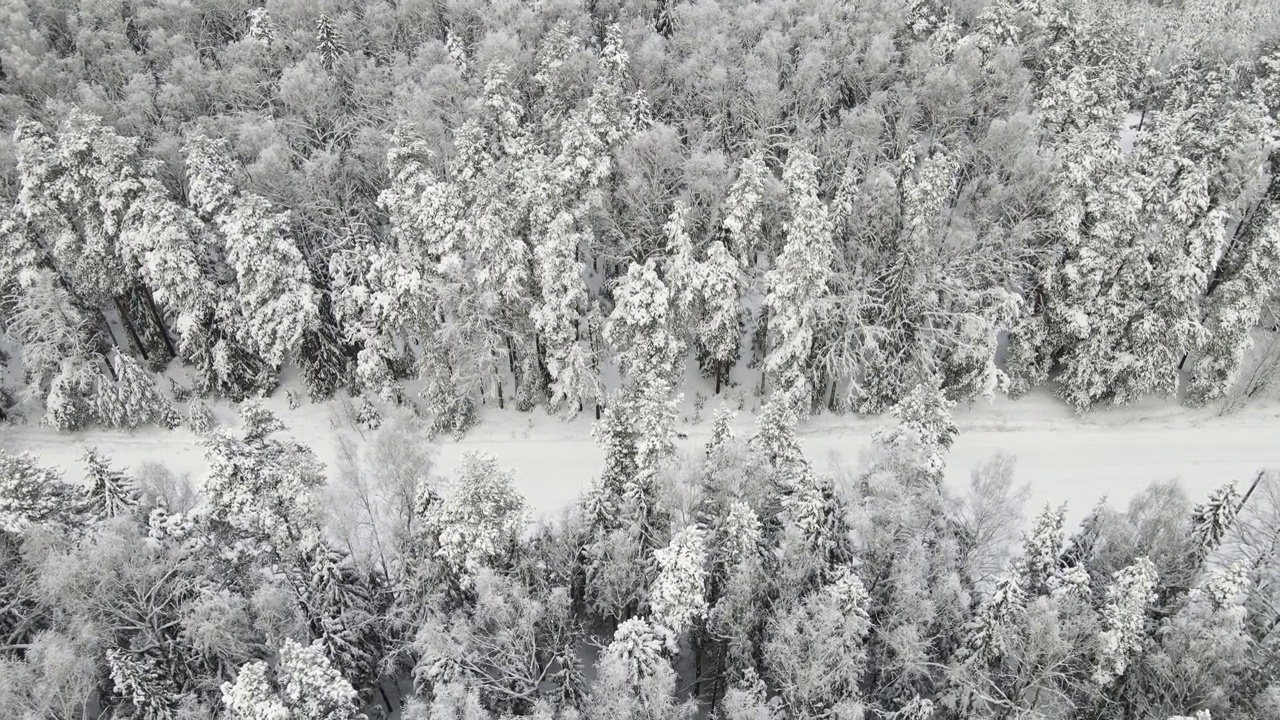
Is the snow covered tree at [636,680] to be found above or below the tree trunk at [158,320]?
below

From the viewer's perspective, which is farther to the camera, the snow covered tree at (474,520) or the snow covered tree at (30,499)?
the snow covered tree at (30,499)

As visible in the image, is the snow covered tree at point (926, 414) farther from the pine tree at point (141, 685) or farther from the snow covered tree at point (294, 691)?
the pine tree at point (141, 685)

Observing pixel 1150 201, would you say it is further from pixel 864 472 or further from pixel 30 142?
pixel 30 142

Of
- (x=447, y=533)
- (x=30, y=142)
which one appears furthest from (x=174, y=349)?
(x=447, y=533)

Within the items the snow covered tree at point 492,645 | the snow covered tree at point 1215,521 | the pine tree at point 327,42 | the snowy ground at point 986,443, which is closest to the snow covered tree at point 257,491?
the snow covered tree at point 492,645

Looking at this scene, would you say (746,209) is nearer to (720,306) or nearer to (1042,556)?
(720,306)

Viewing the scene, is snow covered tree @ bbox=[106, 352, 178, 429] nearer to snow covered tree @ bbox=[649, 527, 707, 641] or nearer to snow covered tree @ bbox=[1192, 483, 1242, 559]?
snow covered tree @ bbox=[649, 527, 707, 641]

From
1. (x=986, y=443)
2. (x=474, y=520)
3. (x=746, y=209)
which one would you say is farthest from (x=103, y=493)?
(x=986, y=443)
